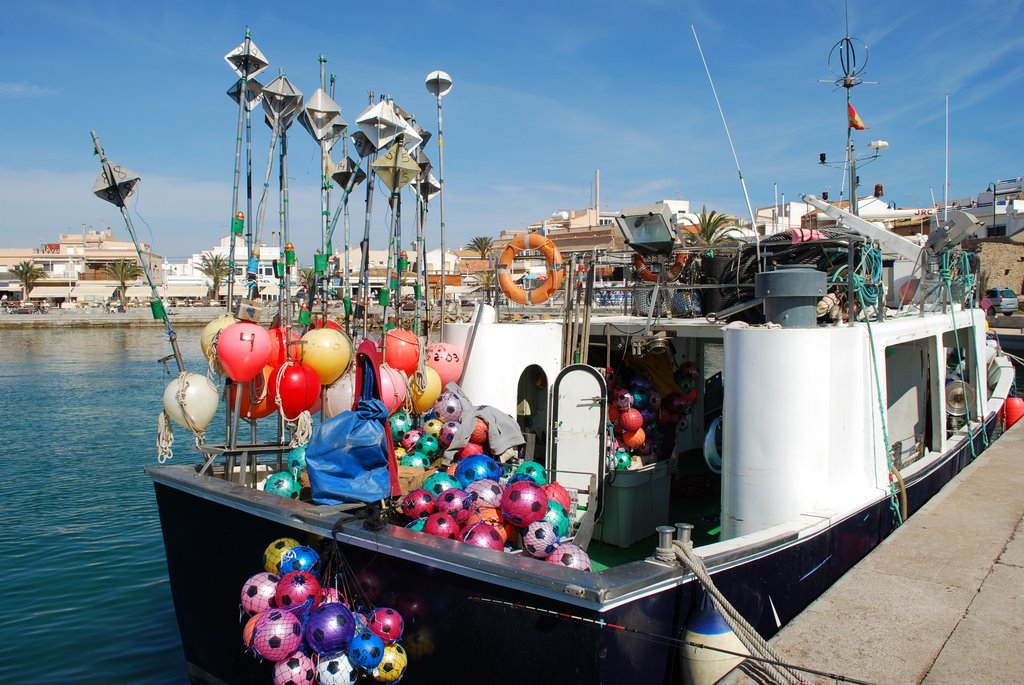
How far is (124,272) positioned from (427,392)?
77.5 metres

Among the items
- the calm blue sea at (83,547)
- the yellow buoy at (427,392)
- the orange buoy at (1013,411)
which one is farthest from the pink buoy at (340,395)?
the orange buoy at (1013,411)

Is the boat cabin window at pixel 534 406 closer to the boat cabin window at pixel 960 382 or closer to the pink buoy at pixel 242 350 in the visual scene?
the pink buoy at pixel 242 350

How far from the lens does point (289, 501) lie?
551 cm

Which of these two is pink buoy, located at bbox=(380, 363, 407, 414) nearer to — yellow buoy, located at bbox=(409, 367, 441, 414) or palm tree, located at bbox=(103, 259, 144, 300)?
yellow buoy, located at bbox=(409, 367, 441, 414)

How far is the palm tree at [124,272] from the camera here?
246 ft

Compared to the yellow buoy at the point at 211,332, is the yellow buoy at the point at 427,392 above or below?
below

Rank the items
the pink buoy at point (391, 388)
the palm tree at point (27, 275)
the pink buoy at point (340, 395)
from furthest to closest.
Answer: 1. the palm tree at point (27, 275)
2. the pink buoy at point (340, 395)
3. the pink buoy at point (391, 388)

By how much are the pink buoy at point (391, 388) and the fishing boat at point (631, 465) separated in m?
0.03

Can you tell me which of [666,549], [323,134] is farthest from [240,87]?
[666,549]

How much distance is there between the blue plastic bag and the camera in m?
5.07

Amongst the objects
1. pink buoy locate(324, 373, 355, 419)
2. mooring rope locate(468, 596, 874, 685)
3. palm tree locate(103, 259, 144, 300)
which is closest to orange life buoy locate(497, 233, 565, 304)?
pink buoy locate(324, 373, 355, 419)

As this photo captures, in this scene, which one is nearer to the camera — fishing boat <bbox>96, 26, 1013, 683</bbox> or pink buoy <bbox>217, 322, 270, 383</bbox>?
fishing boat <bbox>96, 26, 1013, 683</bbox>

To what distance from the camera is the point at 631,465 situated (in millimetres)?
8180

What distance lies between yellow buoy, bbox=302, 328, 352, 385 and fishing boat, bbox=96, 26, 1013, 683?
113 millimetres
